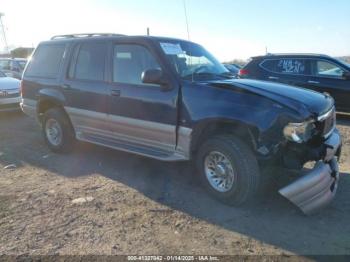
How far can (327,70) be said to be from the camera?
388 inches

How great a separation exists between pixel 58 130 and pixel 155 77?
9.32ft

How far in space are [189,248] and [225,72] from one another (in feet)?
9.25

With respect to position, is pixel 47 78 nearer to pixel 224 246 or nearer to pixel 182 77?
pixel 182 77

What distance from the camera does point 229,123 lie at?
4387mm

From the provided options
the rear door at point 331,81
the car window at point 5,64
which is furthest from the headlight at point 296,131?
the car window at point 5,64

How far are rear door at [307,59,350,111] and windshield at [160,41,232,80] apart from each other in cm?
499

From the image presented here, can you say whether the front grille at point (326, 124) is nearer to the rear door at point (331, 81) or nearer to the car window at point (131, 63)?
the car window at point (131, 63)

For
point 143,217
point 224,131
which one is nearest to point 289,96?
point 224,131

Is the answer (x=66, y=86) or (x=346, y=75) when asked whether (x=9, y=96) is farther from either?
(x=346, y=75)

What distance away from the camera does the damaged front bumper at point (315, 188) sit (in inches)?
Answer: 155

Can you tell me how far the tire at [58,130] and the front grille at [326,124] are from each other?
4061 millimetres

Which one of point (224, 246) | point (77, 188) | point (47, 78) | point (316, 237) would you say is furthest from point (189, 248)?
point (47, 78)

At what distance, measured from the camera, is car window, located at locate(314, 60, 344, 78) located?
9659 millimetres

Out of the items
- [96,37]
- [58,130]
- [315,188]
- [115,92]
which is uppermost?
[96,37]
